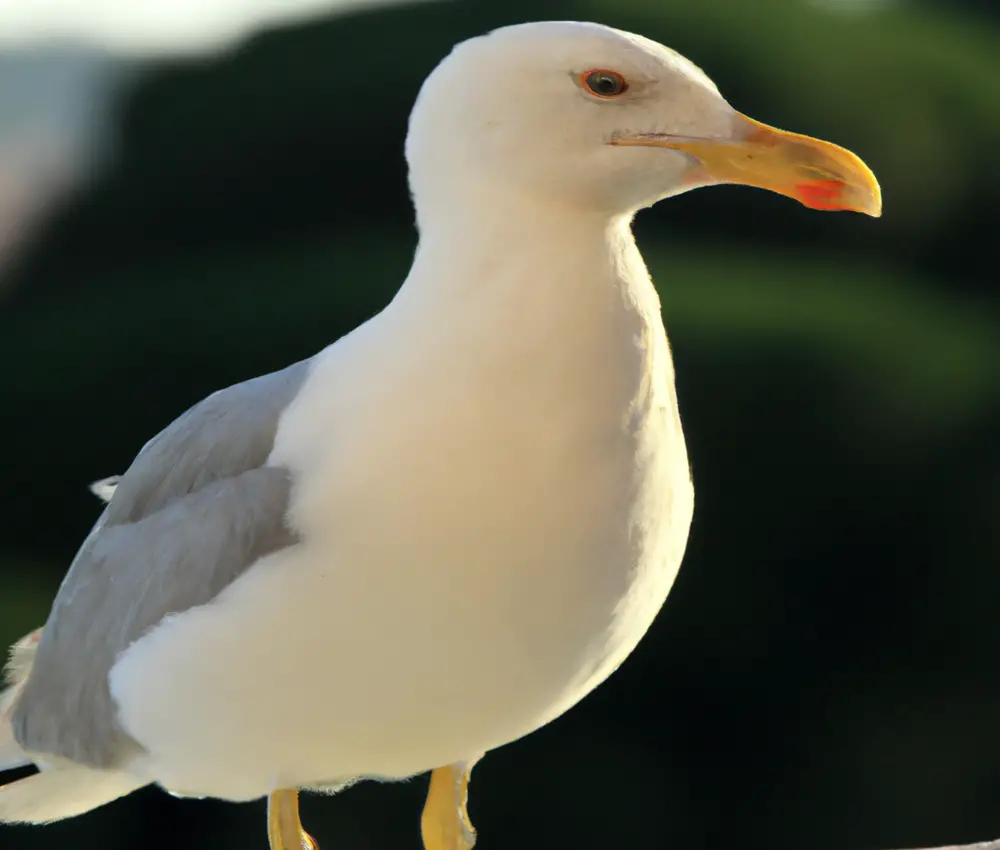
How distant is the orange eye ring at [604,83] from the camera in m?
1.00

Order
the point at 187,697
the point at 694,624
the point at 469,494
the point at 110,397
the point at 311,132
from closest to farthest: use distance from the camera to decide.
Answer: the point at 469,494, the point at 187,697, the point at 694,624, the point at 110,397, the point at 311,132

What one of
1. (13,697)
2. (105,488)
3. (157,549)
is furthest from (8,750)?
(157,549)

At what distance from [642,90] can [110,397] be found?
6.81 feet

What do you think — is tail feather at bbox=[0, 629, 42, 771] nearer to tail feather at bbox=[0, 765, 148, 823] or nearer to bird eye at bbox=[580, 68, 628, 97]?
tail feather at bbox=[0, 765, 148, 823]

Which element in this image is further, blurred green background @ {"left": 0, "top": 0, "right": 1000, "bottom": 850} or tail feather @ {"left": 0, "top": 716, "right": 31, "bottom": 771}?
blurred green background @ {"left": 0, "top": 0, "right": 1000, "bottom": 850}

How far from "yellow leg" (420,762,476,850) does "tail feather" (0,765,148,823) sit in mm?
299

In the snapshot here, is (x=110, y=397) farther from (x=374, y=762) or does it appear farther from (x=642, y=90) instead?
(x=642, y=90)

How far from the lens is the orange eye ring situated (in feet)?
3.28

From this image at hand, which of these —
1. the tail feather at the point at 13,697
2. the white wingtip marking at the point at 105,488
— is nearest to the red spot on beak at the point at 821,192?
the white wingtip marking at the point at 105,488

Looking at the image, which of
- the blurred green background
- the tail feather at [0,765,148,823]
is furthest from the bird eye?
the blurred green background

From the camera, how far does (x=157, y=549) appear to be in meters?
1.19

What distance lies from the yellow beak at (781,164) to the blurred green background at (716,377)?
59.4 inches

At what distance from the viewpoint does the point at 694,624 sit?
260 cm

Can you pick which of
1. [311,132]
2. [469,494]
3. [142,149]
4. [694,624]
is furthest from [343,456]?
[142,149]
